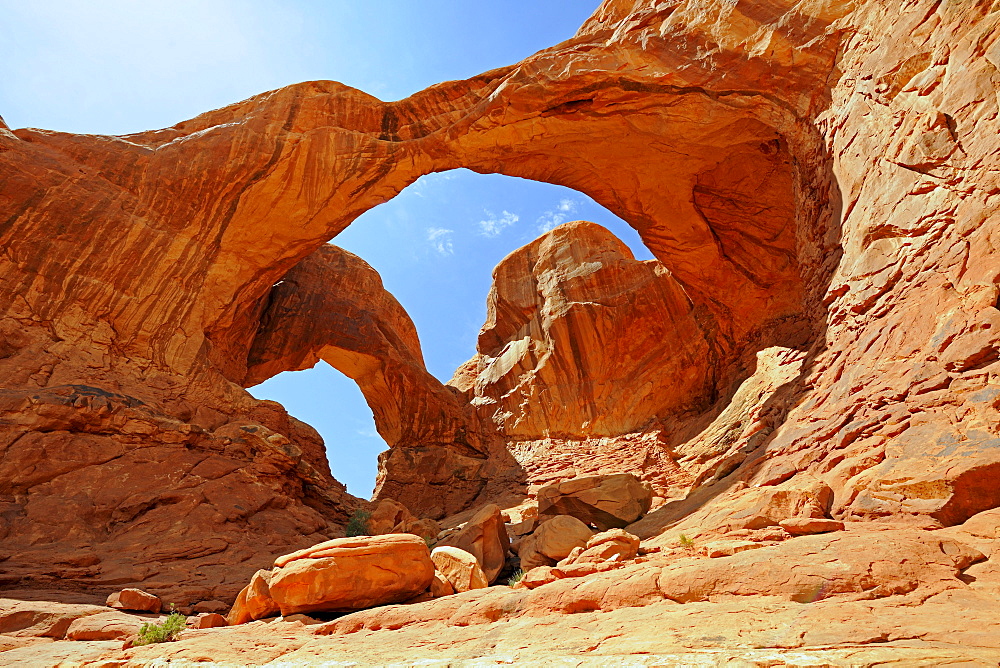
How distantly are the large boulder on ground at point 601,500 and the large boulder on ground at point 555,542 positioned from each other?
6.06 feet

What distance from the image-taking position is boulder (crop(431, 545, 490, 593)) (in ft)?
25.9

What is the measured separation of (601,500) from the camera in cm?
1126

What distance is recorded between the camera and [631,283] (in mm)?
23156

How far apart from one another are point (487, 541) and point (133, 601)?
512 centimetres

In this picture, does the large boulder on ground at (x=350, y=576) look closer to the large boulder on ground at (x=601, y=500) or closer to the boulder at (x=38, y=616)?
the boulder at (x=38, y=616)

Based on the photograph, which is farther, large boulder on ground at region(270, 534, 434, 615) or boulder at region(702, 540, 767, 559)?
large boulder on ground at region(270, 534, 434, 615)

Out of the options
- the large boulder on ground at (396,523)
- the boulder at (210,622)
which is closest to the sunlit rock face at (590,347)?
the large boulder on ground at (396,523)

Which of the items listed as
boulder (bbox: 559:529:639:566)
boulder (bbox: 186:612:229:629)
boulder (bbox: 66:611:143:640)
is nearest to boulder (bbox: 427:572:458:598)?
boulder (bbox: 559:529:639:566)

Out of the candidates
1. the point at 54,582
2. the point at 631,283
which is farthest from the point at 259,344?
the point at 631,283

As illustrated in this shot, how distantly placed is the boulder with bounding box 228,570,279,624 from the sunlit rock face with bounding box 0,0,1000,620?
112 inches

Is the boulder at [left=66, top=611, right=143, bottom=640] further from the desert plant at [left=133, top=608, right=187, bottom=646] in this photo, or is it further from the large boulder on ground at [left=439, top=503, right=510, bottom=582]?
the large boulder on ground at [left=439, top=503, right=510, bottom=582]

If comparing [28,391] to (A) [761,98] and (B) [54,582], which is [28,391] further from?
(A) [761,98]

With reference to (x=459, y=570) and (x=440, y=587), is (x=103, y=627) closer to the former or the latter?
(x=440, y=587)

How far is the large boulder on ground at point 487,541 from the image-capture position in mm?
9695
